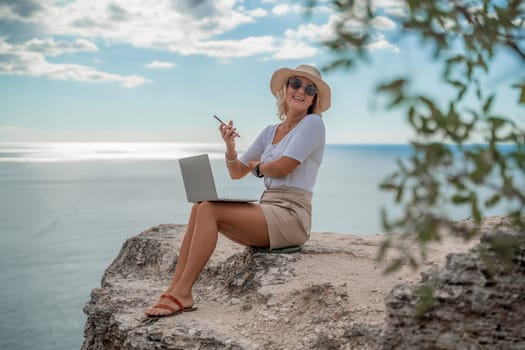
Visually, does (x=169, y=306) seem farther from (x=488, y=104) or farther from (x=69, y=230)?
(x=69, y=230)

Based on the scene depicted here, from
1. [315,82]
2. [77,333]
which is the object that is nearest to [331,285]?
[315,82]

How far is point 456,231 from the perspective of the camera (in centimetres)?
208

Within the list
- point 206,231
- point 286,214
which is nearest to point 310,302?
point 286,214

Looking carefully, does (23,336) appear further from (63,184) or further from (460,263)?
(63,184)

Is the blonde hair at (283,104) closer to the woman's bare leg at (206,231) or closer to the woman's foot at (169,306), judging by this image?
the woman's bare leg at (206,231)

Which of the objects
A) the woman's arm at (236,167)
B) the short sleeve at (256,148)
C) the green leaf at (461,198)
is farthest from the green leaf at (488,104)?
the short sleeve at (256,148)

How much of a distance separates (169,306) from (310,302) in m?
1.09

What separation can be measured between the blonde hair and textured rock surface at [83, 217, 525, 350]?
1.26m

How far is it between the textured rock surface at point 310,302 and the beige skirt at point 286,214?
0.61 feet

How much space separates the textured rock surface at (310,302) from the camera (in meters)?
3.26

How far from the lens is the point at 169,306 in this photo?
4578 mm

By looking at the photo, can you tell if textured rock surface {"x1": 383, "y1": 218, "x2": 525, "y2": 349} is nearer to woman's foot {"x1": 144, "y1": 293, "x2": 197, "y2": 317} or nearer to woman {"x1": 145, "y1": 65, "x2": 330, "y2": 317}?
woman {"x1": 145, "y1": 65, "x2": 330, "y2": 317}

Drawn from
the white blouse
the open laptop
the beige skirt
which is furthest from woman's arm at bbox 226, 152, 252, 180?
the open laptop

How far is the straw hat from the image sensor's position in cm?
509
